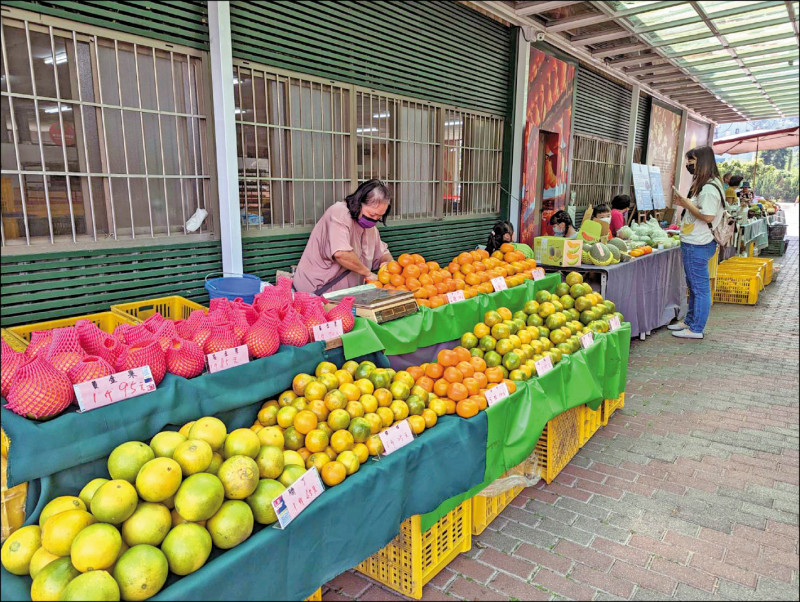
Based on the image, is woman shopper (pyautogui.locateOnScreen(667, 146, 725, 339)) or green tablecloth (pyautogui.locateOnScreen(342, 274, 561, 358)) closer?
green tablecloth (pyautogui.locateOnScreen(342, 274, 561, 358))

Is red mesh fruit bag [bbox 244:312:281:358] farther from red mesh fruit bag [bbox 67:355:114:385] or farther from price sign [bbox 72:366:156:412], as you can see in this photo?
red mesh fruit bag [bbox 67:355:114:385]

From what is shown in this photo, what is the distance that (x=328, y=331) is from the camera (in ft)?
9.04

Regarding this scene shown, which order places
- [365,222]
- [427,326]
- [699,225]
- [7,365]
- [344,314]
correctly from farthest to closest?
[699,225] → [365,222] → [427,326] → [344,314] → [7,365]

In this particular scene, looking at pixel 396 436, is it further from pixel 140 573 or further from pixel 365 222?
pixel 365 222

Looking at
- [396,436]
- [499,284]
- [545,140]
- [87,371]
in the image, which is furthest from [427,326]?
[545,140]

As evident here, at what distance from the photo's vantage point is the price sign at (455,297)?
13.4ft

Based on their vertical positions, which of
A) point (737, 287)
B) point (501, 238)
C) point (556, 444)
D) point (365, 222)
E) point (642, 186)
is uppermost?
point (642, 186)

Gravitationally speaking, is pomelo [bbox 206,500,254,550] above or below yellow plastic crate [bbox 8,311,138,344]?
below

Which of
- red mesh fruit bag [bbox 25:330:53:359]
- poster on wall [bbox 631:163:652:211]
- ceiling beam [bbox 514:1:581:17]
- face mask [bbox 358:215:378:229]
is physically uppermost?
ceiling beam [bbox 514:1:581:17]

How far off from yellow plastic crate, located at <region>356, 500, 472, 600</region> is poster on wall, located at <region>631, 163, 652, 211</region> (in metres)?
11.1

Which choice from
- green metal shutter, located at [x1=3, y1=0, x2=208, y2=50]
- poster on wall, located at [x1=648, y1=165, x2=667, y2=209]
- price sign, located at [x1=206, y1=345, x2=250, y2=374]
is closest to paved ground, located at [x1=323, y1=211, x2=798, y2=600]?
price sign, located at [x1=206, y1=345, x2=250, y2=374]

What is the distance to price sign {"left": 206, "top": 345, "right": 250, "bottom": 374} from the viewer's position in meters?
2.18

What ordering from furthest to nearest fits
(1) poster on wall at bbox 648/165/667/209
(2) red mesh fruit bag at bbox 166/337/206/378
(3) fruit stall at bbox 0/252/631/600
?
(1) poster on wall at bbox 648/165/667/209
(2) red mesh fruit bag at bbox 166/337/206/378
(3) fruit stall at bbox 0/252/631/600

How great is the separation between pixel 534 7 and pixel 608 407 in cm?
529
